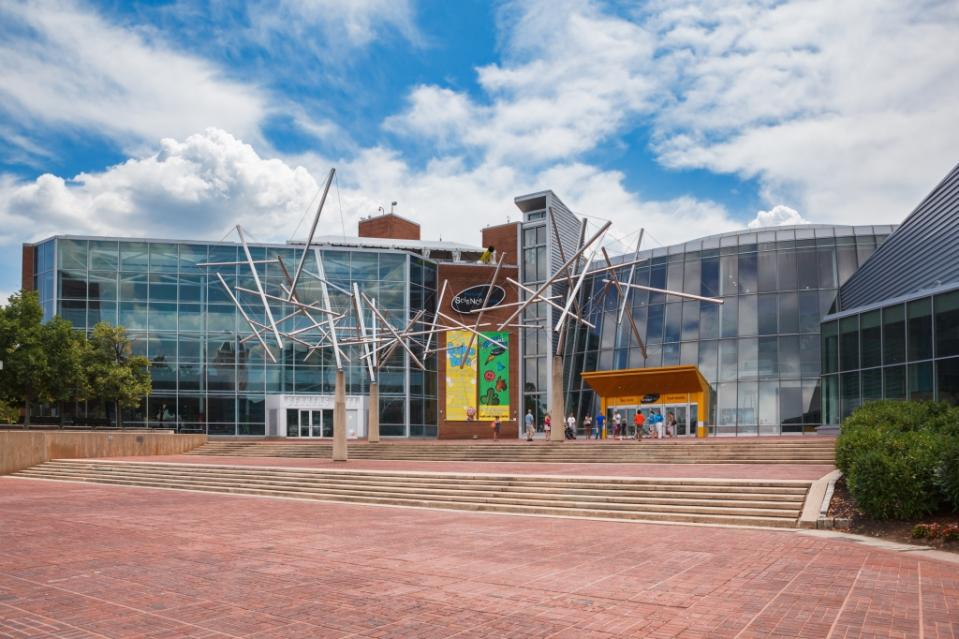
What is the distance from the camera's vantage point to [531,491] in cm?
2112

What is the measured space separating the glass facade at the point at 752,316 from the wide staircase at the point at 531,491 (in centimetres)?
2528

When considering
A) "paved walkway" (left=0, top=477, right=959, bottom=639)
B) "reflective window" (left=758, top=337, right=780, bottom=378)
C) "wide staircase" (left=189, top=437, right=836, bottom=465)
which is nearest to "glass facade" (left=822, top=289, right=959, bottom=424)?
"wide staircase" (left=189, top=437, right=836, bottom=465)

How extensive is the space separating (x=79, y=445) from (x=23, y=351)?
274 inches

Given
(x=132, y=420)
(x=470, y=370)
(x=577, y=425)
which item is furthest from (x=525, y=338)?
(x=132, y=420)

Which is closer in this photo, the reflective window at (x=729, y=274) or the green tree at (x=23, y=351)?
the green tree at (x=23, y=351)

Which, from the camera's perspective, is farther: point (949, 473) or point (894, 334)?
point (894, 334)

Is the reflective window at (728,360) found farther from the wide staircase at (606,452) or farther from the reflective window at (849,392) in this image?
the wide staircase at (606,452)

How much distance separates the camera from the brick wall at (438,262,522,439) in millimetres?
62438

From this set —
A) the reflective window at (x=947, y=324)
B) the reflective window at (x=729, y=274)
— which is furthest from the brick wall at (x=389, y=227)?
the reflective window at (x=947, y=324)

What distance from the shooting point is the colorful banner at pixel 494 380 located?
63562 mm

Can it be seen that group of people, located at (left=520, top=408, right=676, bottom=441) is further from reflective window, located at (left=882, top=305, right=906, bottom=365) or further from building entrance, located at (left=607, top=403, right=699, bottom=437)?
reflective window, located at (left=882, top=305, right=906, bottom=365)

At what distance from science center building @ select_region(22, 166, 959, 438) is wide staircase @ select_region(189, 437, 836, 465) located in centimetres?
429

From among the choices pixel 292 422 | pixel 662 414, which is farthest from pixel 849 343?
pixel 292 422

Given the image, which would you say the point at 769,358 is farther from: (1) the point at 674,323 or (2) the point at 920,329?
(2) the point at 920,329
